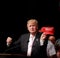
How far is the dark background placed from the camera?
27.3 feet

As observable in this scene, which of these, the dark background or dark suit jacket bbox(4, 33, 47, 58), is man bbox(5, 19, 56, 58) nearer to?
dark suit jacket bbox(4, 33, 47, 58)

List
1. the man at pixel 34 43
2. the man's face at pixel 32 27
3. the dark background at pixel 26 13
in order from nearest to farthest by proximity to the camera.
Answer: the man at pixel 34 43 → the man's face at pixel 32 27 → the dark background at pixel 26 13

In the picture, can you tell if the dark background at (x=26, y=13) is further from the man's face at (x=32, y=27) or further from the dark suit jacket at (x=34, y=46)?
the man's face at (x=32, y=27)

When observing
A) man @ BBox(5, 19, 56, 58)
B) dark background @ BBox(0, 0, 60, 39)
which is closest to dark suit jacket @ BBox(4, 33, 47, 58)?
man @ BBox(5, 19, 56, 58)

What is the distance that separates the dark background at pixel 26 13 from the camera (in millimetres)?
8312

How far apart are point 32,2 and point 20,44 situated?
5305 mm

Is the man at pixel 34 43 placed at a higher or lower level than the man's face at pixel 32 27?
lower

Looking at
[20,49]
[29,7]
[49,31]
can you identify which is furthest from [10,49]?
[29,7]

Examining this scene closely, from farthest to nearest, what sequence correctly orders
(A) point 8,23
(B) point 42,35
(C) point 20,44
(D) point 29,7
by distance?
(D) point 29,7 → (A) point 8,23 → (C) point 20,44 → (B) point 42,35

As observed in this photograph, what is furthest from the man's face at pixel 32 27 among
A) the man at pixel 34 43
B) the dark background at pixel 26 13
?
the dark background at pixel 26 13

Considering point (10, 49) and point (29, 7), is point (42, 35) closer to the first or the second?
point (10, 49)

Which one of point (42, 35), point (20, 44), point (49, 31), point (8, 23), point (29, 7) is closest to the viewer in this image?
point (42, 35)

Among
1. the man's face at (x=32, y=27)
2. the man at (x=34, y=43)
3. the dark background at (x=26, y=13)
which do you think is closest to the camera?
the man at (x=34, y=43)

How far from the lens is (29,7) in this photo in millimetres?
8922
